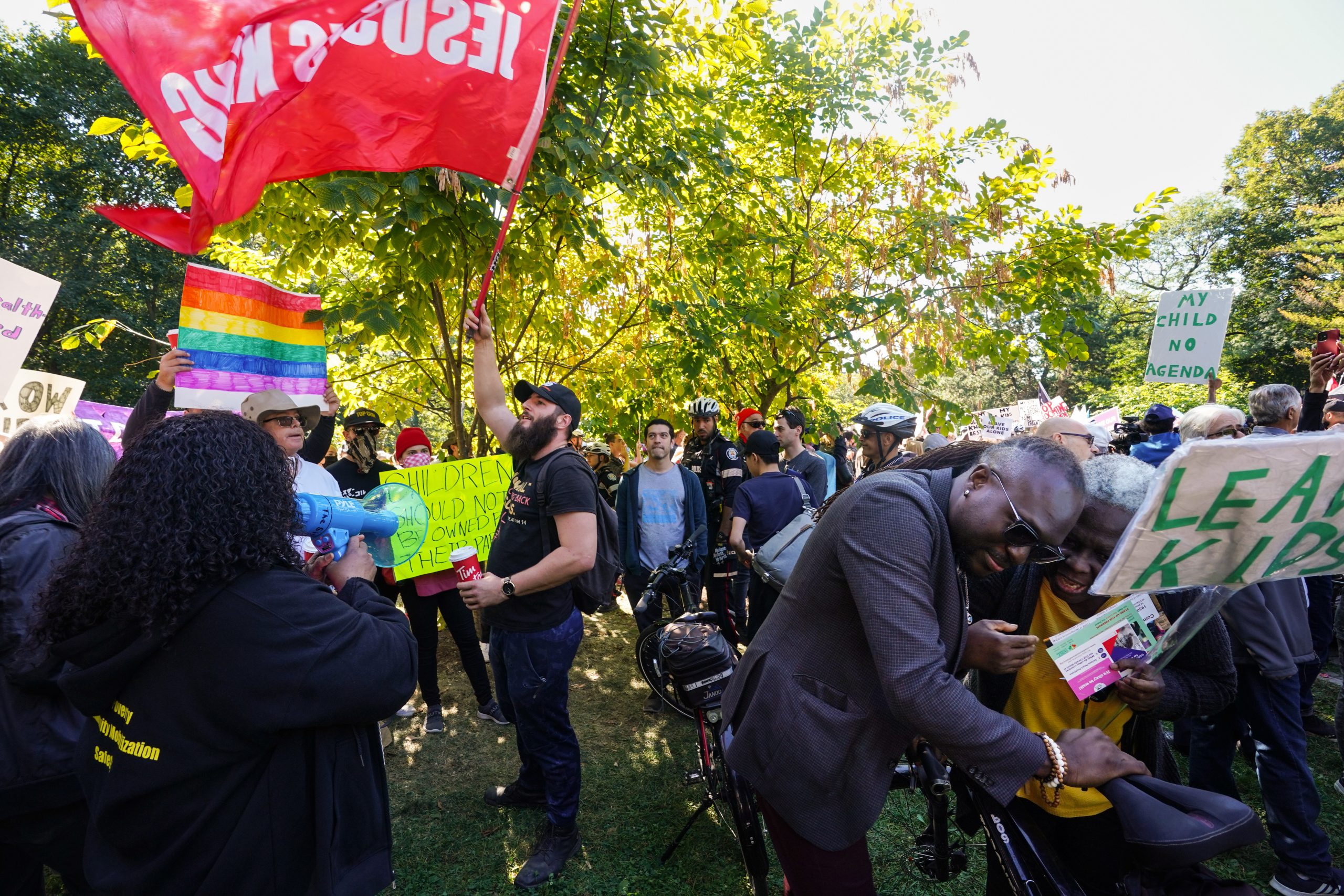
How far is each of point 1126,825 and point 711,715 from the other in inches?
86.4

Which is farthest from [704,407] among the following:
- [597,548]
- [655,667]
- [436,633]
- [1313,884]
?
[1313,884]

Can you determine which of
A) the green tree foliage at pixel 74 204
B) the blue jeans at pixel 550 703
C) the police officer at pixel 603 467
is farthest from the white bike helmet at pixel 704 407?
the green tree foliage at pixel 74 204

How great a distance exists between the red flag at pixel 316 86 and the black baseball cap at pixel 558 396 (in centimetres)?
96

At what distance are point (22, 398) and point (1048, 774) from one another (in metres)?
6.54

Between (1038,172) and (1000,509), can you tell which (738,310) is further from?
(1000,509)

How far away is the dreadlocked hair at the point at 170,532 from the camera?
141 centimetres

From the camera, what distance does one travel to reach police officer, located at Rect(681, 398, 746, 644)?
19.3ft

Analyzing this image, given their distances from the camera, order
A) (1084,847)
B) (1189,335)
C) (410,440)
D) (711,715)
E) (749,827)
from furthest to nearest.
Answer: (1189,335) < (410,440) < (711,715) < (749,827) < (1084,847)

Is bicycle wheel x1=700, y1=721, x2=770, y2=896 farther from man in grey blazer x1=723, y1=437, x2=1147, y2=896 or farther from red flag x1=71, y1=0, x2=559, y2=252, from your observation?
red flag x1=71, y1=0, x2=559, y2=252

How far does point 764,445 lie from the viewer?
5422 millimetres

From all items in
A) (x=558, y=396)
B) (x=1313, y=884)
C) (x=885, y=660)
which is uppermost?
(x=558, y=396)

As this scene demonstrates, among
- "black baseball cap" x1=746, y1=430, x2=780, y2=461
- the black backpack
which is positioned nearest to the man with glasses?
"black baseball cap" x1=746, y1=430, x2=780, y2=461

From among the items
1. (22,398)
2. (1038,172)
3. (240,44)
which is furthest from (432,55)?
(1038,172)

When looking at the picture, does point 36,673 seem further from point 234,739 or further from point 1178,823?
point 1178,823
